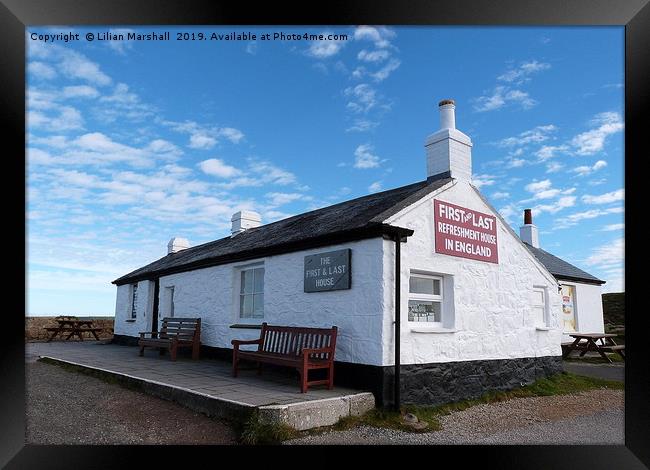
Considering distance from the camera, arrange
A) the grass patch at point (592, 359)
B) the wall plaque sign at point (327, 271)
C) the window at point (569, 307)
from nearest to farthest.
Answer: the wall plaque sign at point (327, 271)
the grass patch at point (592, 359)
the window at point (569, 307)

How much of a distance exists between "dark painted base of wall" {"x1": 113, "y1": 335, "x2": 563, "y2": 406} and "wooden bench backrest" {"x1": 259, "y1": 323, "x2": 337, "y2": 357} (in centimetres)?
46

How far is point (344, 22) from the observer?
4945 millimetres

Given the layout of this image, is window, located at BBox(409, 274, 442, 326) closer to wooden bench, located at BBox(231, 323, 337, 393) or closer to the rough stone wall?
the rough stone wall

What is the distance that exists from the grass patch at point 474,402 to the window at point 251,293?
422 centimetres

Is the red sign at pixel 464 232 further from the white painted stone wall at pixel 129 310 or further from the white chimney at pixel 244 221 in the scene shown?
the white painted stone wall at pixel 129 310

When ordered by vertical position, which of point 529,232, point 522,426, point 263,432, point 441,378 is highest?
point 529,232

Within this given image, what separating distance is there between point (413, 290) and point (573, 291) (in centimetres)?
1258

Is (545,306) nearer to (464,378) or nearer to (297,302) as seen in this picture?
(464,378)

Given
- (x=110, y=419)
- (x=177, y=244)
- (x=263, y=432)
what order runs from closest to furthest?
1. (x=263, y=432)
2. (x=110, y=419)
3. (x=177, y=244)

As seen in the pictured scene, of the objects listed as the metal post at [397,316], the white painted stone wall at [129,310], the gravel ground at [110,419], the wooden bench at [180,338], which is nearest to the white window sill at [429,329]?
the metal post at [397,316]

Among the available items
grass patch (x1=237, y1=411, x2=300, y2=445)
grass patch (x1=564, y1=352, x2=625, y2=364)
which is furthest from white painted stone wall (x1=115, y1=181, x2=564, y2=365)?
grass patch (x1=564, y1=352, x2=625, y2=364)

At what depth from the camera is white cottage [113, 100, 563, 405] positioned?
25.3 feet

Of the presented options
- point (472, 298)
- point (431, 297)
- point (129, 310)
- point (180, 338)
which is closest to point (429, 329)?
point (431, 297)

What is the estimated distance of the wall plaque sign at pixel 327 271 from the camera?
816cm
